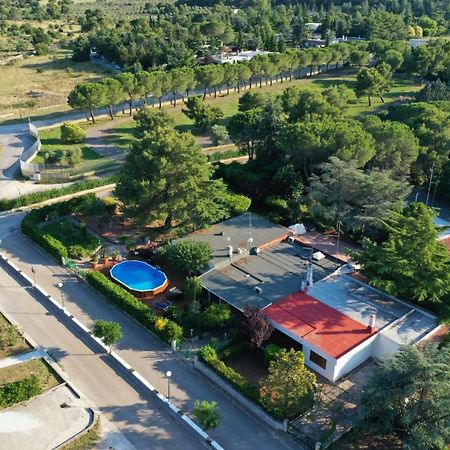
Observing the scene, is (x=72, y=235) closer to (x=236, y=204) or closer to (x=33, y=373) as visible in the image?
(x=236, y=204)

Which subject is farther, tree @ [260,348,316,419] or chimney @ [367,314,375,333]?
chimney @ [367,314,375,333]

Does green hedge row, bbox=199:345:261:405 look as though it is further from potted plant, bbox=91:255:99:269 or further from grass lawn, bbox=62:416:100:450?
potted plant, bbox=91:255:99:269

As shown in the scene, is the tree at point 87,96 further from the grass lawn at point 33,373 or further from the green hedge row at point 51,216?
the grass lawn at point 33,373

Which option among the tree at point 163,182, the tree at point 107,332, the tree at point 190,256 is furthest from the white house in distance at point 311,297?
the tree at point 107,332

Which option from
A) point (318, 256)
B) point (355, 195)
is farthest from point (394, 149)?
point (318, 256)

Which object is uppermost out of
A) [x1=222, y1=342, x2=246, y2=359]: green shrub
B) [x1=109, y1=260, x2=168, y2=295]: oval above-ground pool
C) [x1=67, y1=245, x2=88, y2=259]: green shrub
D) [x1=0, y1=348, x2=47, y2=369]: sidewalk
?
[x1=67, y1=245, x2=88, y2=259]: green shrub

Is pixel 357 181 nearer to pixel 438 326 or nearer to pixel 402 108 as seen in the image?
pixel 438 326

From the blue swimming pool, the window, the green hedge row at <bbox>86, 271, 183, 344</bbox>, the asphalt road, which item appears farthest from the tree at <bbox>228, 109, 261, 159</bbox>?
the window
